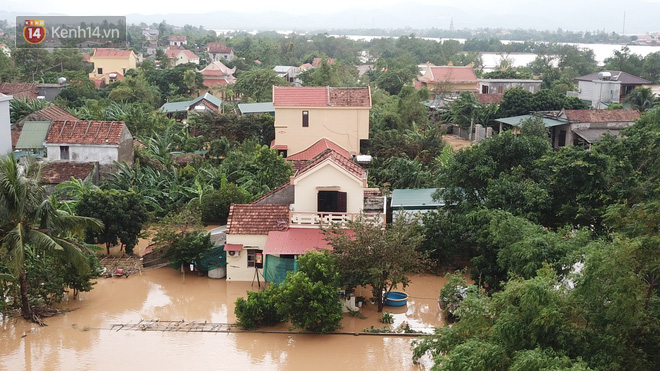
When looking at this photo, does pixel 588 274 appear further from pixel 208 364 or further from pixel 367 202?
pixel 367 202

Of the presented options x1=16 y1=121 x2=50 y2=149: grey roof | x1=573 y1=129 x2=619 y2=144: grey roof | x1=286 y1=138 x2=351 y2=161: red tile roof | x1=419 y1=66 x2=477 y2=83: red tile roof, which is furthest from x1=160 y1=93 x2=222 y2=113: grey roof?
x1=573 y1=129 x2=619 y2=144: grey roof

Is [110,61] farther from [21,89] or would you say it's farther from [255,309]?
[255,309]

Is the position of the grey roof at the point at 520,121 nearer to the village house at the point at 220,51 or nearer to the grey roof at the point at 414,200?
the grey roof at the point at 414,200

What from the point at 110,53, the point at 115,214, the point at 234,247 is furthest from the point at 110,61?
the point at 234,247

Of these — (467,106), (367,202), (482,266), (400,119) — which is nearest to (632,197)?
(482,266)

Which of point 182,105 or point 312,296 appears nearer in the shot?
point 312,296

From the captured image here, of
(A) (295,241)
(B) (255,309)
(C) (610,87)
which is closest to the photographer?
(B) (255,309)
